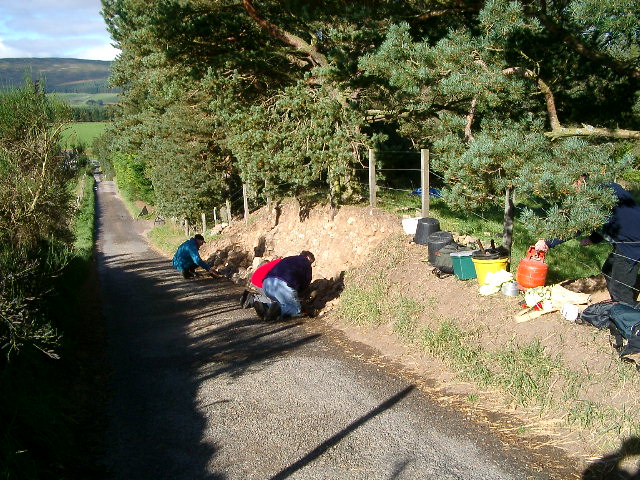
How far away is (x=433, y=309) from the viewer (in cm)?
885

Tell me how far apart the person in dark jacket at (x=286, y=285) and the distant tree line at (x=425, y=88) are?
316 centimetres

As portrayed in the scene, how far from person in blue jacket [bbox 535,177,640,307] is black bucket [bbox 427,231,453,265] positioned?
2.10 metres

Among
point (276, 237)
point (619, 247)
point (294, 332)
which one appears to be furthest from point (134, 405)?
point (276, 237)

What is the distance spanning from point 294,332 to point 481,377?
12.2 ft

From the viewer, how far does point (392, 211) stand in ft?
42.9

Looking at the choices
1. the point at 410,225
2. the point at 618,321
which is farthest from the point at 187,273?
the point at 618,321

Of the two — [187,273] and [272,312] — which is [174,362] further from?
[187,273]

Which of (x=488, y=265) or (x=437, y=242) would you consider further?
(x=437, y=242)

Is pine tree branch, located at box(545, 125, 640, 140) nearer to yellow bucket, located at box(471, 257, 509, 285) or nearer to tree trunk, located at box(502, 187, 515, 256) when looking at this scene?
tree trunk, located at box(502, 187, 515, 256)

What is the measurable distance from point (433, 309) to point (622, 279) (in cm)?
259

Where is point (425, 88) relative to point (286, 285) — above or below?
above

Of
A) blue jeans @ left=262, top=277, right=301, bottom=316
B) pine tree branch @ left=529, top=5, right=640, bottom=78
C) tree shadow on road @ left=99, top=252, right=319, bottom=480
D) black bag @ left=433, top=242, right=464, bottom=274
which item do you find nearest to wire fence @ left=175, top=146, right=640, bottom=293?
black bag @ left=433, top=242, right=464, bottom=274

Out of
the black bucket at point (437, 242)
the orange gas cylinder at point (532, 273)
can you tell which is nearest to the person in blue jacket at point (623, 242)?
the orange gas cylinder at point (532, 273)

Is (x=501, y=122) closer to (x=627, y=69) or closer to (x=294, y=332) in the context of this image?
(x=627, y=69)
